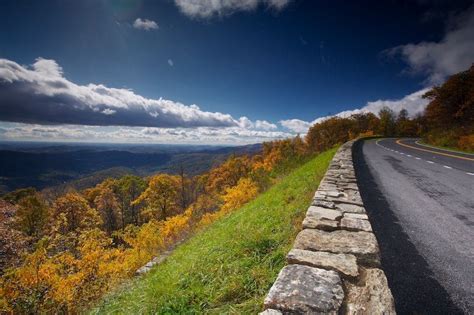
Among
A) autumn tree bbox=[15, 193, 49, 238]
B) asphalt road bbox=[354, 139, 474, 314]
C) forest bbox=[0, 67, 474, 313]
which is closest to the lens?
asphalt road bbox=[354, 139, 474, 314]

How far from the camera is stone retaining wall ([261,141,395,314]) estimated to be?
1.89m

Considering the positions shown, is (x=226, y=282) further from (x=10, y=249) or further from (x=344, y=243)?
(x=10, y=249)

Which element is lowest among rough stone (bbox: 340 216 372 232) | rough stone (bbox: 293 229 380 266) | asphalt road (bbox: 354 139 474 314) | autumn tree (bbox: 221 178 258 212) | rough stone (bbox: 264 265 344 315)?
autumn tree (bbox: 221 178 258 212)

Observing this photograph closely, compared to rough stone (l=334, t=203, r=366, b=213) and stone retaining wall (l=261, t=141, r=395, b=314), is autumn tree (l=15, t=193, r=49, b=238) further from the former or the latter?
stone retaining wall (l=261, t=141, r=395, b=314)

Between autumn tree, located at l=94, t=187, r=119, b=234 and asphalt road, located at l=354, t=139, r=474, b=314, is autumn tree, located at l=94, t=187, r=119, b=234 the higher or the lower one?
the lower one

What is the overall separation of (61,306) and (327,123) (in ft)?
152

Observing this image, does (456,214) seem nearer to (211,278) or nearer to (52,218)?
(211,278)

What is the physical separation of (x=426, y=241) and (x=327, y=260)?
230 centimetres

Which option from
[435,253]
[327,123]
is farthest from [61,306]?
[327,123]

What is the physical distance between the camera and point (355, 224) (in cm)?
331

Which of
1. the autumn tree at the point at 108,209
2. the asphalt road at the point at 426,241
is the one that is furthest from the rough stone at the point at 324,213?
the autumn tree at the point at 108,209

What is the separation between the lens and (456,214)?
4613mm

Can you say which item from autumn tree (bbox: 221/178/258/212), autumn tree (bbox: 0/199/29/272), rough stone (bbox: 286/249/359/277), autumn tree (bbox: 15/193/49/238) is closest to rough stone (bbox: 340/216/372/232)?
rough stone (bbox: 286/249/359/277)

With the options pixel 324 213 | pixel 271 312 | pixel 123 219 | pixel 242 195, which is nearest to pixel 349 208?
pixel 324 213
